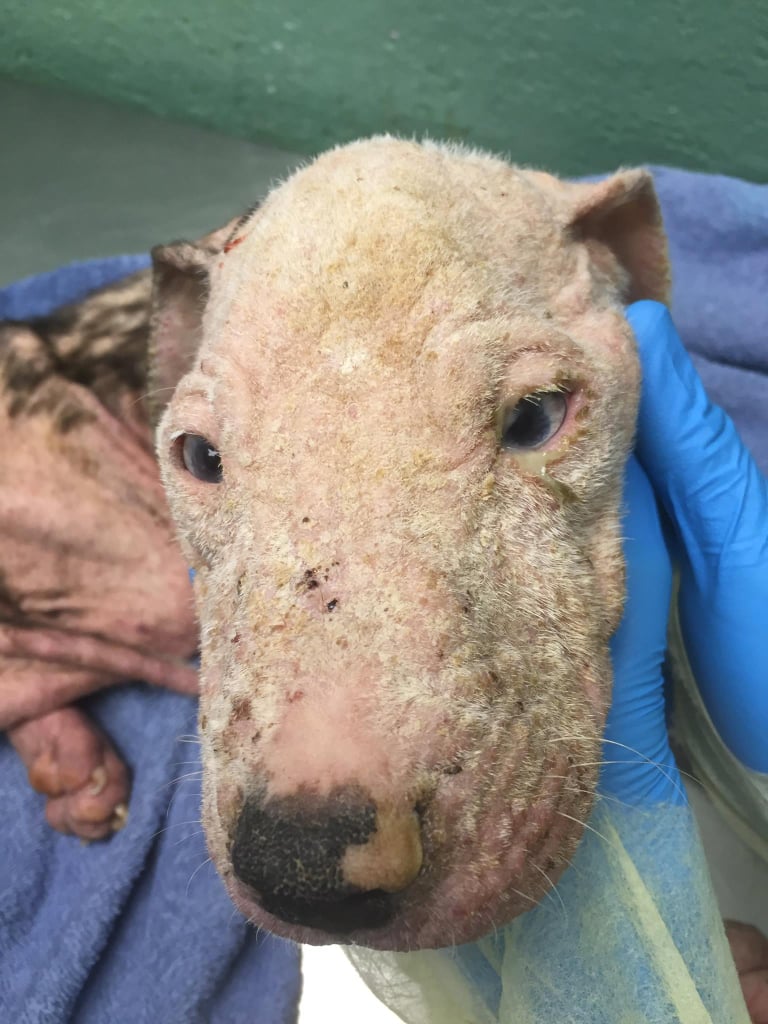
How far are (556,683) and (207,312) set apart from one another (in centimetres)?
89

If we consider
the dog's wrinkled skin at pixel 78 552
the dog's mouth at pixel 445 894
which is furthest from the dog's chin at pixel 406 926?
the dog's wrinkled skin at pixel 78 552

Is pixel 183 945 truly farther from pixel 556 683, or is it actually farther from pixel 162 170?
pixel 162 170

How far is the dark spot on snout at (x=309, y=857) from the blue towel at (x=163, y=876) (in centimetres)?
101

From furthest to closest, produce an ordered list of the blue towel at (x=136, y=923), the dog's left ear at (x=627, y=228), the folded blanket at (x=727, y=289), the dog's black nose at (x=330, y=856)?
1. the folded blanket at (x=727, y=289)
2. the blue towel at (x=136, y=923)
3. the dog's left ear at (x=627, y=228)
4. the dog's black nose at (x=330, y=856)

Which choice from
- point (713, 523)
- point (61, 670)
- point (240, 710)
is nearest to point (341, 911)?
point (240, 710)

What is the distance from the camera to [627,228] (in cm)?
165

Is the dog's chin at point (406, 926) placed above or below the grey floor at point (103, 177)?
below

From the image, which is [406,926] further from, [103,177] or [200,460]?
[103,177]

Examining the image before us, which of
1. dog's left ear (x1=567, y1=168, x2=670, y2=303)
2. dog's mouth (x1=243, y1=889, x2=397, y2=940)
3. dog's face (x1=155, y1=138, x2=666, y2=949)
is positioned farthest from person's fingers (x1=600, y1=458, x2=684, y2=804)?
dog's mouth (x1=243, y1=889, x2=397, y2=940)

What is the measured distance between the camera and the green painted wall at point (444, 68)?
2.57 metres

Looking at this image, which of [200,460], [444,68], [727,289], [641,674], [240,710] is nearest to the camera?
[240,710]

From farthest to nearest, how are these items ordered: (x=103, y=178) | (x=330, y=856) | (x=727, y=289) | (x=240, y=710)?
(x=103, y=178)
(x=727, y=289)
(x=240, y=710)
(x=330, y=856)

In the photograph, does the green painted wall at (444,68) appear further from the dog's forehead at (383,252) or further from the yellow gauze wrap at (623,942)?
the yellow gauze wrap at (623,942)

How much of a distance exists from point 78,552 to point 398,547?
156 cm
